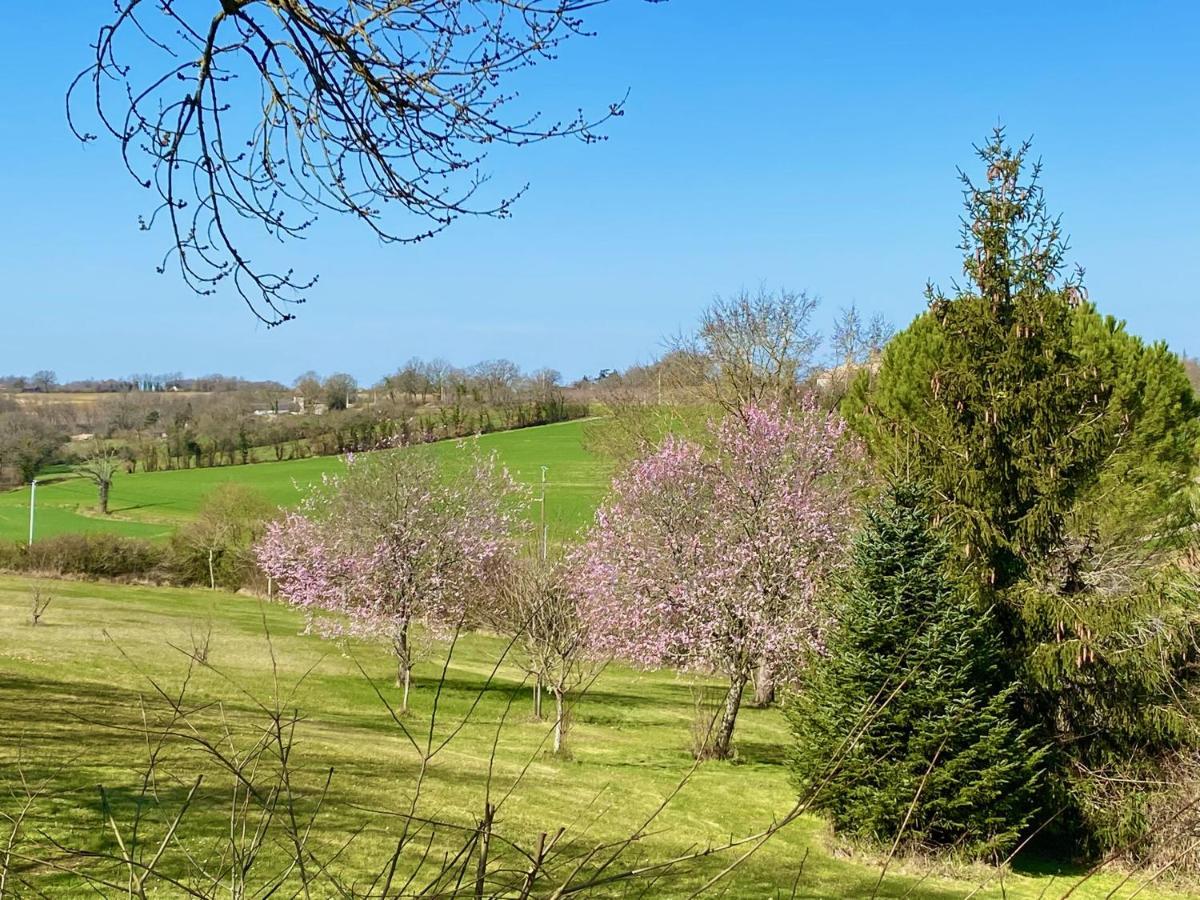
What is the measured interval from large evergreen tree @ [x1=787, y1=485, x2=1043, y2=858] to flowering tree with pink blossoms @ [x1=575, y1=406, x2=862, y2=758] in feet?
13.4

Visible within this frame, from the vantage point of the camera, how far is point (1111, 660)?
1348 centimetres

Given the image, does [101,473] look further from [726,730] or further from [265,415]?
[726,730]

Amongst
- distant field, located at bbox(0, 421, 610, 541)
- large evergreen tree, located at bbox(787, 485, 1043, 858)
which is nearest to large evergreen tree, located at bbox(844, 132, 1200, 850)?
large evergreen tree, located at bbox(787, 485, 1043, 858)

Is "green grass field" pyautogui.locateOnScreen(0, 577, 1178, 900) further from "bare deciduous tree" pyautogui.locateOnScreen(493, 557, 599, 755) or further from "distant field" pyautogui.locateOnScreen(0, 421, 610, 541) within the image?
"distant field" pyautogui.locateOnScreen(0, 421, 610, 541)

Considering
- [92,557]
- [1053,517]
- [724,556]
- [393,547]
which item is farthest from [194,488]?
[1053,517]

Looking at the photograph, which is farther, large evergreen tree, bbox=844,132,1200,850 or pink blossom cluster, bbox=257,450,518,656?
pink blossom cluster, bbox=257,450,518,656

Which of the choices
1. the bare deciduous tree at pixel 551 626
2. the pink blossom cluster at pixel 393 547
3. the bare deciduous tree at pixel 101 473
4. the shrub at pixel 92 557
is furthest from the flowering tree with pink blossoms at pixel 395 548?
the bare deciduous tree at pixel 101 473

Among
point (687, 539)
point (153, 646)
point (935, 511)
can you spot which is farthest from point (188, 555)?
point (935, 511)

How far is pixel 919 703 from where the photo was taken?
12.2 metres

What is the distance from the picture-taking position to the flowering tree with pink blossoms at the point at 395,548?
2369cm

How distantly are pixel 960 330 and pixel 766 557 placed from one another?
5.50 metres

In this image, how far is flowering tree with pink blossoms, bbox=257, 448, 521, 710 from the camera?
933 inches

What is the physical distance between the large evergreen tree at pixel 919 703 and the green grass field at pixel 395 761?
665 millimetres

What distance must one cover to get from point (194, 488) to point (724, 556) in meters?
51.8
